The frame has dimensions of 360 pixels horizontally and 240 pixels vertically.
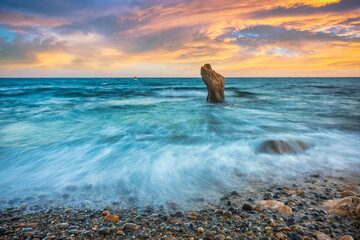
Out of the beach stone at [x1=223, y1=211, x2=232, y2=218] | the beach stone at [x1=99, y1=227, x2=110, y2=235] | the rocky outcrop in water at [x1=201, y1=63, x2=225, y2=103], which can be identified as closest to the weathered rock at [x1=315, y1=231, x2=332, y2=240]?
the beach stone at [x1=223, y1=211, x2=232, y2=218]

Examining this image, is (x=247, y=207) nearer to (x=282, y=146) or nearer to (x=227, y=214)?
(x=227, y=214)

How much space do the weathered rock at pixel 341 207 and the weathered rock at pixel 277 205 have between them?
0.54 m

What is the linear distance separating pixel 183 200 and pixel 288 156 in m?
3.22

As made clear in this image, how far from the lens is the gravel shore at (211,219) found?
224cm

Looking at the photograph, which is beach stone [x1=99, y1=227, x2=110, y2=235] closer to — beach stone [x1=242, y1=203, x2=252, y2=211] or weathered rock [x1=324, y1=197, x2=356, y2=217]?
beach stone [x1=242, y1=203, x2=252, y2=211]

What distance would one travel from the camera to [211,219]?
8.28 feet

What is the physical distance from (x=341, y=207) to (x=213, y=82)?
12788 mm

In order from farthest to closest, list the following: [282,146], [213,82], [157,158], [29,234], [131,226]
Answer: [213,82] < [282,146] < [157,158] < [131,226] < [29,234]

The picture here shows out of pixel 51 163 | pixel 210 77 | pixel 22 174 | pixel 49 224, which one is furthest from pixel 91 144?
pixel 210 77

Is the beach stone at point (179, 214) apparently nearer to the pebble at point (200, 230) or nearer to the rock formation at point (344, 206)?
the pebble at point (200, 230)

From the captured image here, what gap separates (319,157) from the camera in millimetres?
4770

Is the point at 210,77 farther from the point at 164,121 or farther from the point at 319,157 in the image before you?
the point at 319,157

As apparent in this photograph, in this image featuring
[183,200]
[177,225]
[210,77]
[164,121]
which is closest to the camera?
[177,225]

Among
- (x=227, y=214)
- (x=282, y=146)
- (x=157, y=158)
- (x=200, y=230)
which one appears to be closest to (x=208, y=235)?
(x=200, y=230)
